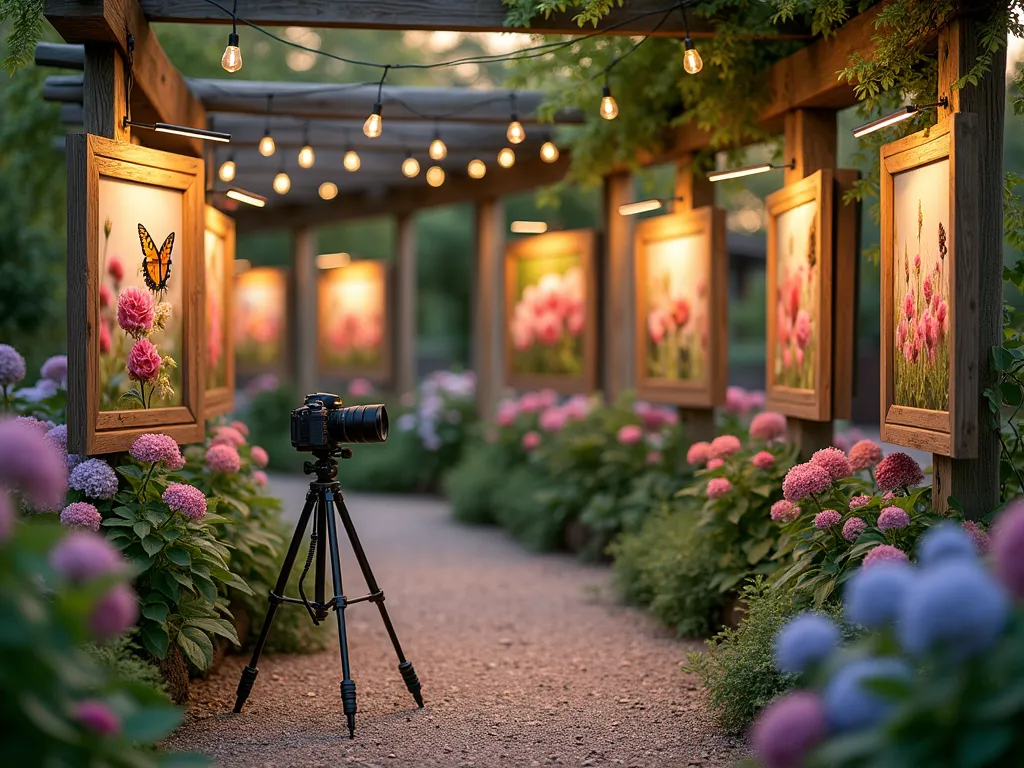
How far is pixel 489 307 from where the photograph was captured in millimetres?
11336

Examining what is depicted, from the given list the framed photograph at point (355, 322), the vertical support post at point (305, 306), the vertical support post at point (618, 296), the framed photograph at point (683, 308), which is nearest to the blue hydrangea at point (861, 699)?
the framed photograph at point (683, 308)

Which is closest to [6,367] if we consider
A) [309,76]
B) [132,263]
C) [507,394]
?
[132,263]

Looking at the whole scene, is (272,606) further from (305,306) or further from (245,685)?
(305,306)

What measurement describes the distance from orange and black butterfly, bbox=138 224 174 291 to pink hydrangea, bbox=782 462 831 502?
9.21 feet

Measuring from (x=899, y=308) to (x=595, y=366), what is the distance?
190 inches

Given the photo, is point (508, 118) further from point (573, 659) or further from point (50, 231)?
point (50, 231)

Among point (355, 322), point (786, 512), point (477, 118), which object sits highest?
point (477, 118)

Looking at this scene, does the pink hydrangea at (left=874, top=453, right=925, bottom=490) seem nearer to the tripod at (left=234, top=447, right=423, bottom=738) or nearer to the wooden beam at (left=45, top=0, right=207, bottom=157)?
the tripod at (left=234, top=447, right=423, bottom=738)

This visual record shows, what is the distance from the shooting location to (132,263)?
4691 millimetres

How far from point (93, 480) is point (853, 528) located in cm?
277

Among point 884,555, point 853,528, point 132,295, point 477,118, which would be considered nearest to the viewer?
point 884,555

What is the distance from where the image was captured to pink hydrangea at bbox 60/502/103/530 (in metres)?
3.80

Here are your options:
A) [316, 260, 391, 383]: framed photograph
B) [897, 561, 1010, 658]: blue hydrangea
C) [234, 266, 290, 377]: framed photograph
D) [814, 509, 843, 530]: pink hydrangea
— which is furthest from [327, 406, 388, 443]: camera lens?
[234, 266, 290, 377]: framed photograph

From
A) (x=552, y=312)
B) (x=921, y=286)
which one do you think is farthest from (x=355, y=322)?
(x=921, y=286)
